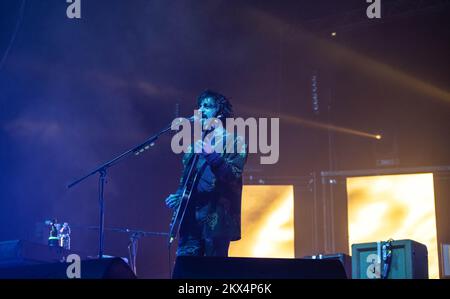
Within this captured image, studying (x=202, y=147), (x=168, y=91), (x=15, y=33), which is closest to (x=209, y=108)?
(x=202, y=147)

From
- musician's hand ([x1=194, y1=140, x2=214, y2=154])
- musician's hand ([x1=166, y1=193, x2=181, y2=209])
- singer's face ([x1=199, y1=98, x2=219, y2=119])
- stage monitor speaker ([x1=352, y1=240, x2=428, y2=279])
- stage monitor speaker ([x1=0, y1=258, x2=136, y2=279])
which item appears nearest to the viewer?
stage monitor speaker ([x1=0, y1=258, x2=136, y2=279])

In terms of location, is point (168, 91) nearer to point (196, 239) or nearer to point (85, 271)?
point (196, 239)

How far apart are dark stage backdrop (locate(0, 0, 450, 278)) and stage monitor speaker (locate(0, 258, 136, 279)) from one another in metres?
Answer: 3.89

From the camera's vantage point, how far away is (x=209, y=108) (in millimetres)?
4102

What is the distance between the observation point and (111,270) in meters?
2.28

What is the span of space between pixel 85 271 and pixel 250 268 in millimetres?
588

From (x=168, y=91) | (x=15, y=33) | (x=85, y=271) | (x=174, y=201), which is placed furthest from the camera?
(x=168, y=91)

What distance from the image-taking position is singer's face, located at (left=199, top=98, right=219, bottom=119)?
13.4 ft

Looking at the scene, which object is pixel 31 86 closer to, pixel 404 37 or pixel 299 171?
pixel 299 171

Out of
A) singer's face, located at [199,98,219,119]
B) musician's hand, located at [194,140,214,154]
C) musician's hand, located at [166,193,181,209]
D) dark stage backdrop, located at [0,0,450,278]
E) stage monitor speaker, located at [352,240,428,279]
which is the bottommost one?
stage monitor speaker, located at [352,240,428,279]

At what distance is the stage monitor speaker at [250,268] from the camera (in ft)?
7.54

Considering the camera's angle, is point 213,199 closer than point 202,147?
No

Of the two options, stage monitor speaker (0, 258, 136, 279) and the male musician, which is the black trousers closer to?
the male musician

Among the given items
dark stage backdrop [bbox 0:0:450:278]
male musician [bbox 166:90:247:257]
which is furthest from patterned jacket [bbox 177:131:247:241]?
dark stage backdrop [bbox 0:0:450:278]
